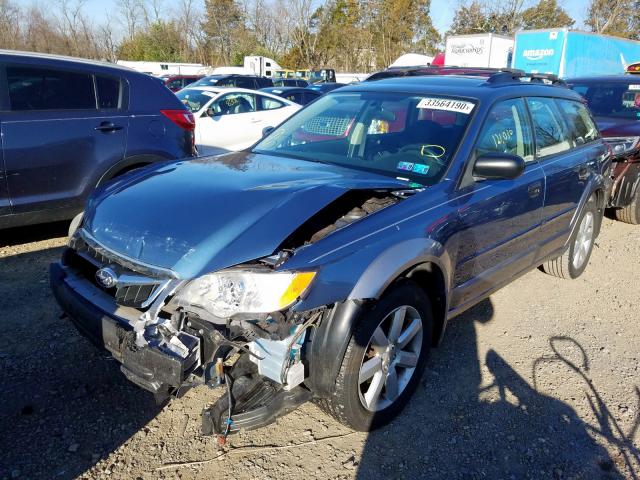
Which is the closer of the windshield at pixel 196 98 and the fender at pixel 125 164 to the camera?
the fender at pixel 125 164

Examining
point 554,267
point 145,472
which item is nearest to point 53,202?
point 145,472

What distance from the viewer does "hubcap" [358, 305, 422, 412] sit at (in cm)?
240

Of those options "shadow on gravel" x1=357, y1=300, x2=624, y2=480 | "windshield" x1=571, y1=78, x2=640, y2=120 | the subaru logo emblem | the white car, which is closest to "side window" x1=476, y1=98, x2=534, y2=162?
"shadow on gravel" x1=357, y1=300, x2=624, y2=480

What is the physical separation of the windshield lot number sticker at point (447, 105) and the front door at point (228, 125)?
5.94 metres

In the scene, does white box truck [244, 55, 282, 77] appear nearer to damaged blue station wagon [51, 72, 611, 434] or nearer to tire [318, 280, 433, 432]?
damaged blue station wagon [51, 72, 611, 434]

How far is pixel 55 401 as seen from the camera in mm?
2670

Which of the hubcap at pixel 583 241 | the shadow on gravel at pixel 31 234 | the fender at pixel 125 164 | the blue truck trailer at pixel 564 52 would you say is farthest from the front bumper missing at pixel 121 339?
the blue truck trailer at pixel 564 52

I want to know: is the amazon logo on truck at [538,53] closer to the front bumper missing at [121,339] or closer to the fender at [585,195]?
the fender at [585,195]

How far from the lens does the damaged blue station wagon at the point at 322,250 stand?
80.5 inches

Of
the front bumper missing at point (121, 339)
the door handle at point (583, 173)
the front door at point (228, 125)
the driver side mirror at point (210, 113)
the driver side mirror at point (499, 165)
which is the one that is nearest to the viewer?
the front bumper missing at point (121, 339)

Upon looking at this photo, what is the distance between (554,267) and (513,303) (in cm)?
79

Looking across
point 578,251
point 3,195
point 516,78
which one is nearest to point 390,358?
point 516,78

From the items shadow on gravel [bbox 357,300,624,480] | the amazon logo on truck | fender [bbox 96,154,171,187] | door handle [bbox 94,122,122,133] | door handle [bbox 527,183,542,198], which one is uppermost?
the amazon logo on truck

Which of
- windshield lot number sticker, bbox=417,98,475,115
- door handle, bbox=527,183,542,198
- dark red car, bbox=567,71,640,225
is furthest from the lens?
dark red car, bbox=567,71,640,225
